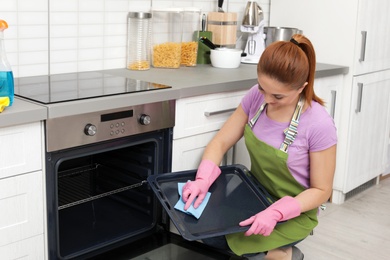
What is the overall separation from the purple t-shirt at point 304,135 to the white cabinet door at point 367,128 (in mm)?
1213

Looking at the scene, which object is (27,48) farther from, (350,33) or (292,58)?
(350,33)

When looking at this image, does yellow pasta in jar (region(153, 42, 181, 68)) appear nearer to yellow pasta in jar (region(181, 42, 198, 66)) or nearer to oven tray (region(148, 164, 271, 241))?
yellow pasta in jar (region(181, 42, 198, 66))

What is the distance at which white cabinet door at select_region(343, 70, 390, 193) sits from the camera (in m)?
3.31

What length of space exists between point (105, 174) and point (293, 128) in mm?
916

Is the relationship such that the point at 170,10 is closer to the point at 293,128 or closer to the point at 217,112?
the point at 217,112

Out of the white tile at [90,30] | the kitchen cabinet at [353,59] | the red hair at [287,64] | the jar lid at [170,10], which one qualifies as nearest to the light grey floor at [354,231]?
the kitchen cabinet at [353,59]

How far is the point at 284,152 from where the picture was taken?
2.14 m

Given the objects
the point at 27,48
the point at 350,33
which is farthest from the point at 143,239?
the point at 350,33

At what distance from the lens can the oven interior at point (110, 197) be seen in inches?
89.2

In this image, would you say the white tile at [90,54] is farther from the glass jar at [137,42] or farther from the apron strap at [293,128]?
the apron strap at [293,128]

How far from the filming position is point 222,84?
2484 mm

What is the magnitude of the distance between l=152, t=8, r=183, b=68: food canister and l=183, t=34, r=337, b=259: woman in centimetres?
62

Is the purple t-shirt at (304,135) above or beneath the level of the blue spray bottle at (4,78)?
beneath

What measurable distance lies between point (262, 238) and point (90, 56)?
1128 millimetres
